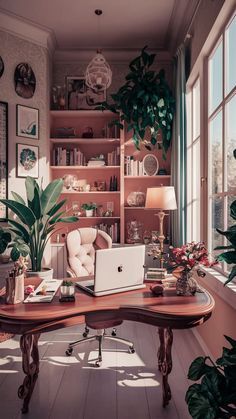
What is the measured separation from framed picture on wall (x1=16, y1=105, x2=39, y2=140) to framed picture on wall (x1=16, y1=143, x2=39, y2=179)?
0.15 metres

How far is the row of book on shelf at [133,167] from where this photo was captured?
4.69 meters

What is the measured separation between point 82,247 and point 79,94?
255 cm

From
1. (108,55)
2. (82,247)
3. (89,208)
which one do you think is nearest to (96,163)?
(89,208)

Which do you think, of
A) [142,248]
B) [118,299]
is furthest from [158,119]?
[118,299]

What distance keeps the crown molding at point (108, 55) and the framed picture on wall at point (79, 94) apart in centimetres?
27

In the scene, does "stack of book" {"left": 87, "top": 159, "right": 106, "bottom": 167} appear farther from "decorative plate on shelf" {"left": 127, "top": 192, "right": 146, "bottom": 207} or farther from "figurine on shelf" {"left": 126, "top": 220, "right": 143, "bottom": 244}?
"figurine on shelf" {"left": 126, "top": 220, "right": 143, "bottom": 244}

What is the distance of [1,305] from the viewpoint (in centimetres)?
184

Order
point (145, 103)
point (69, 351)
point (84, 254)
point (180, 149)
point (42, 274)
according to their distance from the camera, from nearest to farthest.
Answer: point (69, 351)
point (84, 254)
point (42, 274)
point (180, 149)
point (145, 103)

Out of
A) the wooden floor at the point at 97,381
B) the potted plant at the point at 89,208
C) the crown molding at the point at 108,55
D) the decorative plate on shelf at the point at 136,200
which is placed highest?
the crown molding at the point at 108,55

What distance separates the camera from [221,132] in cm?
275

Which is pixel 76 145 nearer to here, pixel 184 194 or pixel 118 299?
pixel 184 194

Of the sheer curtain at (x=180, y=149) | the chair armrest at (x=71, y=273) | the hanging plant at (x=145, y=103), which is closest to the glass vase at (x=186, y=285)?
the chair armrest at (x=71, y=273)

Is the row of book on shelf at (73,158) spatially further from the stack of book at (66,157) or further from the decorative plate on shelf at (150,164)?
the decorative plate on shelf at (150,164)

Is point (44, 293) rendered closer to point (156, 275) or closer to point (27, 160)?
point (156, 275)
